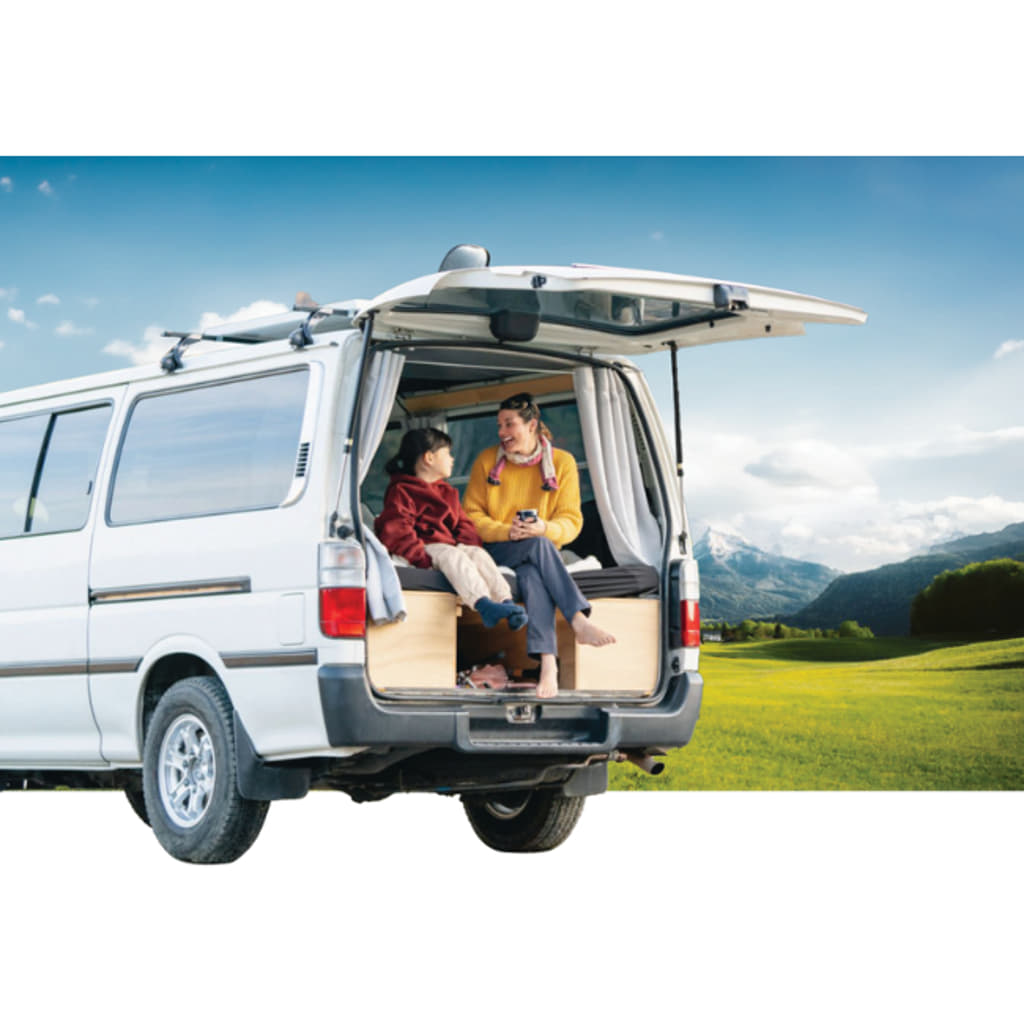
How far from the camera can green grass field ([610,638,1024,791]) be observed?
19.2 metres

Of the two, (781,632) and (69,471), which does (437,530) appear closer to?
(69,471)

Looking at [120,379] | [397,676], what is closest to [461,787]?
[397,676]

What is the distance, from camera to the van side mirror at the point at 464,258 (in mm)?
7922

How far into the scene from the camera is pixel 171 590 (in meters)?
7.95

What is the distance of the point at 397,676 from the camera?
24.5ft

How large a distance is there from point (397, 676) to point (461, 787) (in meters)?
0.82

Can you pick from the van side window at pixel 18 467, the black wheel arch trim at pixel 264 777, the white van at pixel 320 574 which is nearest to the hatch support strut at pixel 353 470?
the white van at pixel 320 574

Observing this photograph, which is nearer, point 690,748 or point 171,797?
point 171,797

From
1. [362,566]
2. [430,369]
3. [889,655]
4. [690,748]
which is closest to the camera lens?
[362,566]

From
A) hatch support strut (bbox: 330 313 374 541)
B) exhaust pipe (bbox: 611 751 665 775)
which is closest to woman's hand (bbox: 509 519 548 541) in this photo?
exhaust pipe (bbox: 611 751 665 775)

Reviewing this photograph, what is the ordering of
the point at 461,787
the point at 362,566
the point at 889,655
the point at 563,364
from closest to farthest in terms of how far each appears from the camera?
the point at 362,566
the point at 461,787
the point at 563,364
the point at 889,655

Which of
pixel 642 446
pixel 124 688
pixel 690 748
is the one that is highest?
pixel 642 446

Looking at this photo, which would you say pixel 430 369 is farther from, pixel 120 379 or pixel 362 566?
pixel 362 566

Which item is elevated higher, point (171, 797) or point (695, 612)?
point (695, 612)
